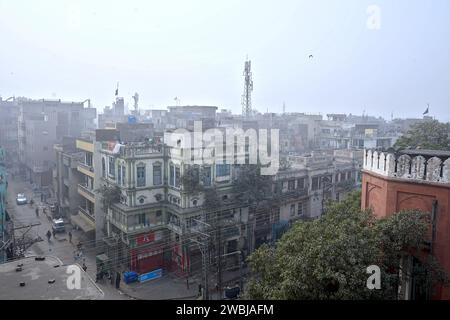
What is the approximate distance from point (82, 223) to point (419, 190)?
30803 mm

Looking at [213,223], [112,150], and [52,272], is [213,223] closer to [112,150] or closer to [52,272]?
[112,150]

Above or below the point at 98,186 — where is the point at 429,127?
above

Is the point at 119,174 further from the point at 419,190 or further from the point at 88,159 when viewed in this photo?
the point at 419,190

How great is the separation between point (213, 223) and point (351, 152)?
19941 millimetres

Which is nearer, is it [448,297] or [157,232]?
[448,297]

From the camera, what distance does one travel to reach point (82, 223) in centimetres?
3572

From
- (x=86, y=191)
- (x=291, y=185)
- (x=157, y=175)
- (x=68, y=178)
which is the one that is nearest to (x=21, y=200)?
(x=68, y=178)

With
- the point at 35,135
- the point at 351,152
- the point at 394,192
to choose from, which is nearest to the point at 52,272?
the point at 394,192

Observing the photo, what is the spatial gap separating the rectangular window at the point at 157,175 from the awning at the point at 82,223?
8.91 metres

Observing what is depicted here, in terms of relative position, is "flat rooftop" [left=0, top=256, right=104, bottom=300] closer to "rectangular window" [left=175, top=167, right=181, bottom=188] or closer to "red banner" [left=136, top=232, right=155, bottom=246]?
"red banner" [left=136, top=232, right=155, bottom=246]

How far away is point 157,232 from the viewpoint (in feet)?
97.0

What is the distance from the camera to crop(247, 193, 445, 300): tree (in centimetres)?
962

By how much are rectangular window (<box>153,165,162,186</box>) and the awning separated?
29.2 feet
